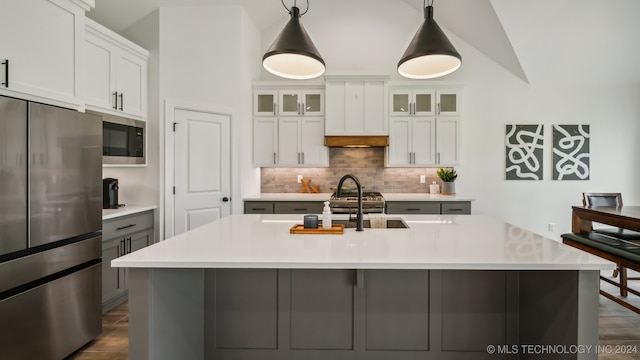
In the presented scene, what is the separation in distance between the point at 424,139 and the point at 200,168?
2.91m

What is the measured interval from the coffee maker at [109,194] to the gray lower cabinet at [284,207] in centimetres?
140

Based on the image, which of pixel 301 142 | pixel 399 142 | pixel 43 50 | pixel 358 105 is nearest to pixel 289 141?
pixel 301 142

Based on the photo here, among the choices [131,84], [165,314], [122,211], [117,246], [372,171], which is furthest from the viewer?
[372,171]

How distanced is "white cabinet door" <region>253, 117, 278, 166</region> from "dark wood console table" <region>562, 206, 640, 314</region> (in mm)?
3599

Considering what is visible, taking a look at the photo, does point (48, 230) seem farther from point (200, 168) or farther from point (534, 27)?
point (534, 27)

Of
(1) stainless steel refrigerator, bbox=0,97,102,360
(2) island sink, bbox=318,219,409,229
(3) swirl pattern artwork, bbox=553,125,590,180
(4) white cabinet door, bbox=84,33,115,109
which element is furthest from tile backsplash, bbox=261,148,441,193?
(1) stainless steel refrigerator, bbox=0,97,102,360

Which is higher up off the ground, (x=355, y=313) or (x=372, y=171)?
(x=372, y=171)

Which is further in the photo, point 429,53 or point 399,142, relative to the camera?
point 399,142

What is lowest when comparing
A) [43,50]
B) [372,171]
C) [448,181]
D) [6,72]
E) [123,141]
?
[448,181]

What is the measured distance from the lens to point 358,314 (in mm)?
1964

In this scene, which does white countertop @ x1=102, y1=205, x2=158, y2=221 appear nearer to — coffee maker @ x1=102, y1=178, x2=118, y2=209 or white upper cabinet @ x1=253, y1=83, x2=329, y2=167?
coffee maker @ x1=102, y1=178, x2=118, y2=209

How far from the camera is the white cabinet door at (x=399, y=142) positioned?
4383mm

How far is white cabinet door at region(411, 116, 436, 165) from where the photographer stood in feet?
14.3

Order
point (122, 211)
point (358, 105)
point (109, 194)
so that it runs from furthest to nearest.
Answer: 1. point (358, 105)
2. point (109, 194)
3. point (122, 211)
